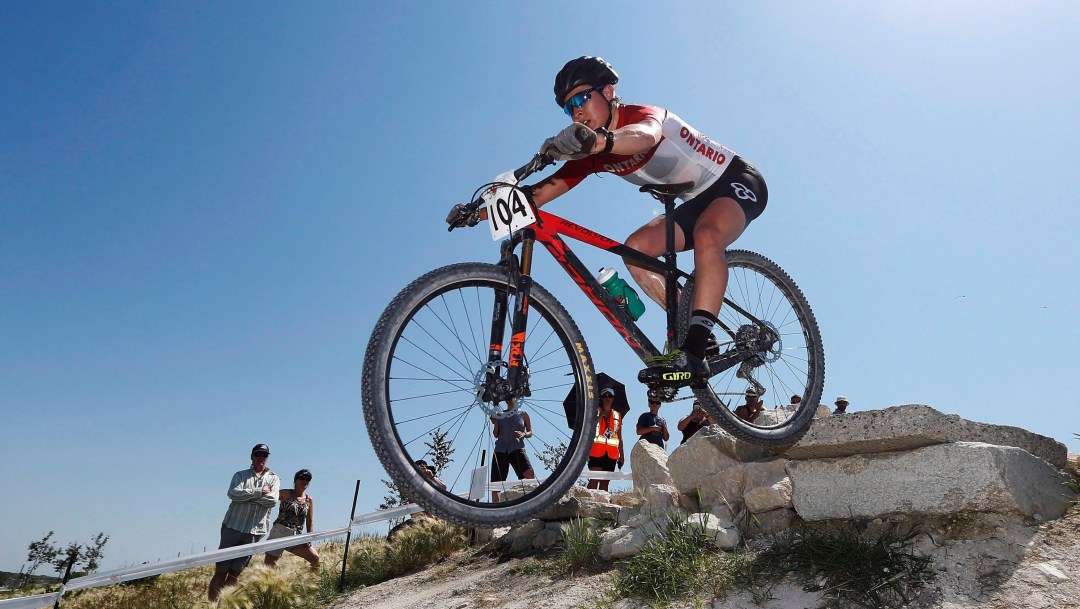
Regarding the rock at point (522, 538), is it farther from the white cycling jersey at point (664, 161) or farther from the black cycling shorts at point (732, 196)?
the white cycling jersey at point (664, 161)

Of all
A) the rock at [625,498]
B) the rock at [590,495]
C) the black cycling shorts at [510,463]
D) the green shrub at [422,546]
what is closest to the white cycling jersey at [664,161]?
the rock at [625,498]

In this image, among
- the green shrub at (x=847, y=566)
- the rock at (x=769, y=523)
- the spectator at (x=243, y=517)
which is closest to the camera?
the green shrub at (x=847, y=566)

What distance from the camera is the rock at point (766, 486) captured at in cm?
510

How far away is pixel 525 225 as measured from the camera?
3.52m

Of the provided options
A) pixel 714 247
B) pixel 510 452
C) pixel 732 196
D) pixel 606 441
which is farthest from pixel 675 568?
pixel 606 441

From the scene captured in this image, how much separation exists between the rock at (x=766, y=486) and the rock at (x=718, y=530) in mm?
294

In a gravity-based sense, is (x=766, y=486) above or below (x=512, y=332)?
below

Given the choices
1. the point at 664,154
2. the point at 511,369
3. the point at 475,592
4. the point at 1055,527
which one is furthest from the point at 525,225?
the point at 1055,527

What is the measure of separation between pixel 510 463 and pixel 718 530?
390cm

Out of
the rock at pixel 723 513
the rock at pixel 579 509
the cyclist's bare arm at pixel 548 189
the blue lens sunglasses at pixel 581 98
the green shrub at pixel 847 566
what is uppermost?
the blue lens sunglasses at pixel 581 98

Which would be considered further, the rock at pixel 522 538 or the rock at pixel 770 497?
the rock at pixel 522 538

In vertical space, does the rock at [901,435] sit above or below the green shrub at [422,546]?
above

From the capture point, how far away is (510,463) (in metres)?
8.45

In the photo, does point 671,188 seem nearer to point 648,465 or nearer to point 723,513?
point 723,513
